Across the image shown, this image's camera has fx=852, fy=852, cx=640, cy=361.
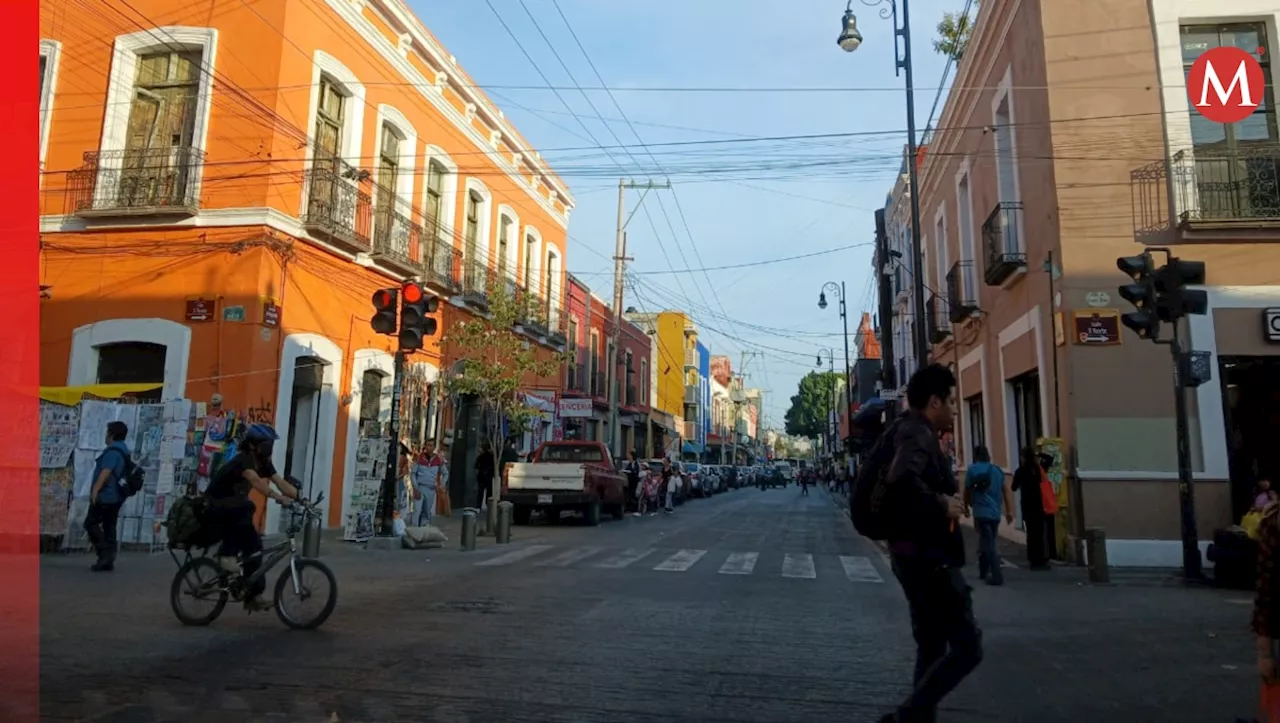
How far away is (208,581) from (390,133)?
1412cm

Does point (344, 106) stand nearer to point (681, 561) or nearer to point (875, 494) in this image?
point (681, 561)

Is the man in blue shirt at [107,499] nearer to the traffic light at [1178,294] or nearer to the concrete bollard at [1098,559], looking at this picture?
the concrete bollard at [1098,559]

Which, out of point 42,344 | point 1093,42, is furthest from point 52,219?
point 1093,42

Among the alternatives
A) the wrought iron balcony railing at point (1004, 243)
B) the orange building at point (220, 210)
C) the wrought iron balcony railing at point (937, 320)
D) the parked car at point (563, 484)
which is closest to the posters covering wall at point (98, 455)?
the orange building at point (220, 210)

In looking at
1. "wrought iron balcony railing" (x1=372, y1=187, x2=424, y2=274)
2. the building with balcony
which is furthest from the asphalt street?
"wrought iron balcony railing" (x1=372, y1=187, x2=424, y2=274)

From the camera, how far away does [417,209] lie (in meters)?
20.0

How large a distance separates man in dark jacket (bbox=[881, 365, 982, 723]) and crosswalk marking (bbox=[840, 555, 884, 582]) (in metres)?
7.23

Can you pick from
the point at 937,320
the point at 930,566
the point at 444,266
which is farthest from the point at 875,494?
the point at 937,320

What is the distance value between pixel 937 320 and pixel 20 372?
20.7m

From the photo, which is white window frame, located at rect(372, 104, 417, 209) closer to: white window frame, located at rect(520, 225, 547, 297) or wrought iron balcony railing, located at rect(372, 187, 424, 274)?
wrought iron balcony railing, located at rect(372, 187, 424, 274)

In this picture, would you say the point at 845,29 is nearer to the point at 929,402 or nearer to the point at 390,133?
the point at 390,133

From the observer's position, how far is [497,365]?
1911cm

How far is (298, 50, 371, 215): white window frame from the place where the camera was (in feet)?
52.3

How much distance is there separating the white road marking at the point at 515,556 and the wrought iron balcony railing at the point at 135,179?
815 centimetres
